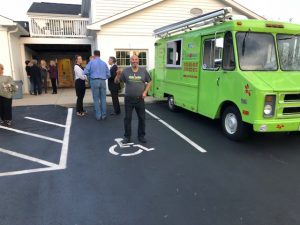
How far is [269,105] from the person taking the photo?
16.7 feet

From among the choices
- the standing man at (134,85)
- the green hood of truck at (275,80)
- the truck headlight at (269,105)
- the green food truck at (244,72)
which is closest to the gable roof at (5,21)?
the green food truck at (244,72)

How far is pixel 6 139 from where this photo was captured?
6.32m

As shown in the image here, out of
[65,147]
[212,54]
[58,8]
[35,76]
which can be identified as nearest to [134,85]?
[65,147]

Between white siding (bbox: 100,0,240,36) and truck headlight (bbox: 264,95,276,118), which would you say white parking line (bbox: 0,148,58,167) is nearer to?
truck headlight (bbox: 264,95,276,118)

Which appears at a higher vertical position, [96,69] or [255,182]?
[96,69]

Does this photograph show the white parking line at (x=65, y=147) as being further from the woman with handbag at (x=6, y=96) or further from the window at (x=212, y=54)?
the window at (x=212, y=54)

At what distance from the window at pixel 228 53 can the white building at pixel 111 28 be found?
819cm

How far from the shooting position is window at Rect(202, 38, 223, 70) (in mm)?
6027

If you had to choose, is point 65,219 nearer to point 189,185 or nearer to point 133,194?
point 133,194

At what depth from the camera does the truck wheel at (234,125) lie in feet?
18.8

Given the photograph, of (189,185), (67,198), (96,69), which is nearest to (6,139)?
(96,69)

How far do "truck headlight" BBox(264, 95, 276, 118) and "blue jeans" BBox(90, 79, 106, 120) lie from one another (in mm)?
4703

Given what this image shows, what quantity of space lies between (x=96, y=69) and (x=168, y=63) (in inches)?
97.9

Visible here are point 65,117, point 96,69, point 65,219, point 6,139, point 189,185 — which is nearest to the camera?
point 65,219
